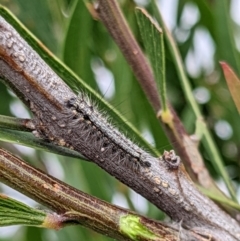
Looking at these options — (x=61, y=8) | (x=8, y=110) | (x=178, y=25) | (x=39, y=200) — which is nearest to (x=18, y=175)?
(x=39, y=200)

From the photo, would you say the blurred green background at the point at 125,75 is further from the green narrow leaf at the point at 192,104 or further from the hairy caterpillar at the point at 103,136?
the hairy caterpillar at the point at 103,136

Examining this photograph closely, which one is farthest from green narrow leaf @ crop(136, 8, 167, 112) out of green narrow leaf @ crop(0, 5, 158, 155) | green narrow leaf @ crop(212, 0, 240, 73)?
green narrow leaf @ crop(212, 0, 240, 73)

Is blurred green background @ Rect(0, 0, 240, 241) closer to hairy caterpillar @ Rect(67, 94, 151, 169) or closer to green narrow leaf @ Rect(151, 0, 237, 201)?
green narrow leaf @ Rect(151, 0, 237, 201)

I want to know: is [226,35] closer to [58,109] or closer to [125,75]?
[125,75]

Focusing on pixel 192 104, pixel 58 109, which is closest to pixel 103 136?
pixel 58 109

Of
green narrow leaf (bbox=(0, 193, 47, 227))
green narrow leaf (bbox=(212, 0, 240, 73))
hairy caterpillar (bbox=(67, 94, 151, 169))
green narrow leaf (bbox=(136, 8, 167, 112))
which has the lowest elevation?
green narrow leaf (bbox=(0, 193, 47, 227))

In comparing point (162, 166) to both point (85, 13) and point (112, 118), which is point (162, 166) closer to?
point (112, 118)

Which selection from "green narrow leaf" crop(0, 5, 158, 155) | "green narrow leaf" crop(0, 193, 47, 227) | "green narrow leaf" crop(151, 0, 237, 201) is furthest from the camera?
"green narrow leaf" crop(151, 0, 237, 201)
